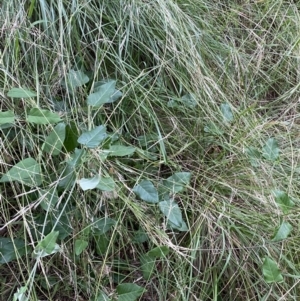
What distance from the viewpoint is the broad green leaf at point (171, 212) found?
2.93 ft

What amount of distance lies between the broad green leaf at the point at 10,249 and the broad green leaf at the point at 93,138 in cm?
22

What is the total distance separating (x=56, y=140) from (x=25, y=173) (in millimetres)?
85

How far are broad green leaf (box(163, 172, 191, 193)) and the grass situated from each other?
0.03ft

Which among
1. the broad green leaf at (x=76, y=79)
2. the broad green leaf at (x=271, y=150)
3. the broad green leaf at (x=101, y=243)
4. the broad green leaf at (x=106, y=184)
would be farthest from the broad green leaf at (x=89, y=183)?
the broad green leaf at (x=271, y=150)

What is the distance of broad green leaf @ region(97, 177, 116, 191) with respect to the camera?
2.71 feet

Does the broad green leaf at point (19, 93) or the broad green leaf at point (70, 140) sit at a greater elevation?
the broad green leaf at point (19, 93)

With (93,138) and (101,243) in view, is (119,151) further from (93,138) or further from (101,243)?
(101,243)

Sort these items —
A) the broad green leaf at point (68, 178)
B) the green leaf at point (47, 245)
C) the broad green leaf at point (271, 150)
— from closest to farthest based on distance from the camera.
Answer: the green leaf at point (47, 245) → the broad green leaf at point (68, 178) → the broad green leaf at point (271, 150)

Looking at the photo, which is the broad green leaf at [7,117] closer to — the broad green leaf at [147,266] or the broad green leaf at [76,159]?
Answer: the broad green leaf at [76,159]

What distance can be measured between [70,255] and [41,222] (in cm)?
8

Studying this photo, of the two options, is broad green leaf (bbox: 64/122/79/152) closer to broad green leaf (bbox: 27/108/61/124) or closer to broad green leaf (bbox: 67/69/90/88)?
broad green leaf (bbox: 27/108/61/124)

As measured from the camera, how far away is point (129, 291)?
0.82 m

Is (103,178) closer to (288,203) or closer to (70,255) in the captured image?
(70,255)

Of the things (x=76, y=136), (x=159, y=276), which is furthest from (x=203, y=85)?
(x=159, y=276)
